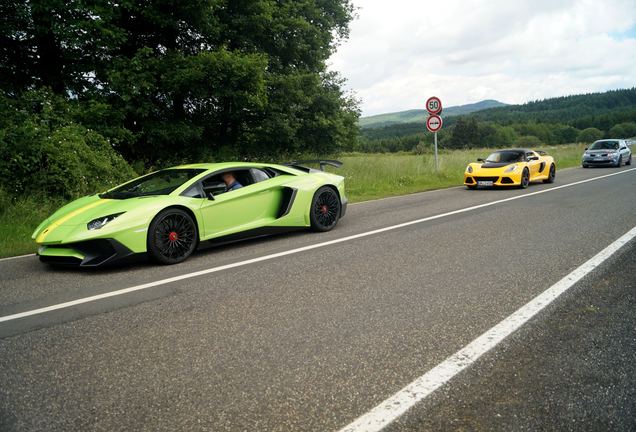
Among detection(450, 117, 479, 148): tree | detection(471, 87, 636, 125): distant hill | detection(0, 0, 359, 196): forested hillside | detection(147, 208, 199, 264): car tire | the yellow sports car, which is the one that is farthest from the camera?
detection(471, 87, 636, 125): distant hill

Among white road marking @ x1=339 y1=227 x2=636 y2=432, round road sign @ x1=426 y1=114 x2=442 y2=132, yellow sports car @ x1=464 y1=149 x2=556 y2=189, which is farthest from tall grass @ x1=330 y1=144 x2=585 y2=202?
white road marking @ x1=339 y1=227 x2=636 y2=432

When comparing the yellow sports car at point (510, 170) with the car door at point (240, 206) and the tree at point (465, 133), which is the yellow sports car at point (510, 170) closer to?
the car door at point (240, 206)

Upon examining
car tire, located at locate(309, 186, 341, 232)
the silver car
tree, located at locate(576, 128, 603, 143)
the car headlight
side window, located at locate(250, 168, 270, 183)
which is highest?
side window, located at locate(250, 168, 270, 183)

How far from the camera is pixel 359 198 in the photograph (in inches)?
497

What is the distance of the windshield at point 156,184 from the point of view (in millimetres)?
6129

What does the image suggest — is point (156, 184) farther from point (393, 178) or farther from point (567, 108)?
point (567, 108)

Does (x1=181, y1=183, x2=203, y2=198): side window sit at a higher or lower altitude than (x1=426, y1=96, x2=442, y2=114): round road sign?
lower

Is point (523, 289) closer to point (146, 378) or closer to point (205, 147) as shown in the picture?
point (146, 378)

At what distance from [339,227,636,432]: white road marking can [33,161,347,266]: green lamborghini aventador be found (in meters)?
3.86

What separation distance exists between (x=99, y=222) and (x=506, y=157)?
42.2 feet

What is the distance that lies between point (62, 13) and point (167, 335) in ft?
42.0

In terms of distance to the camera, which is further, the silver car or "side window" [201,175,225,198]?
the silver car

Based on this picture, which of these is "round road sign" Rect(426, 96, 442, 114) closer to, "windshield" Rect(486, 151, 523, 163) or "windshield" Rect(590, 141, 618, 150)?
"windshield" Rect(486, 151, 523, 163)

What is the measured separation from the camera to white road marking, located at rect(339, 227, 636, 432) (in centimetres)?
222
